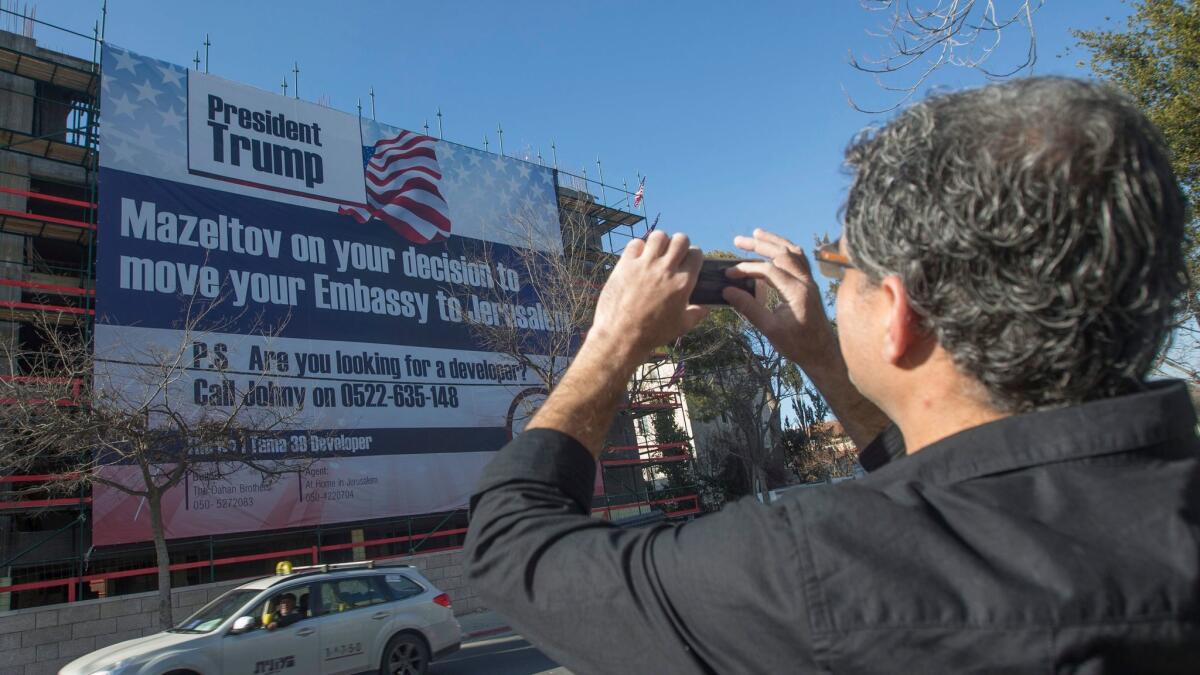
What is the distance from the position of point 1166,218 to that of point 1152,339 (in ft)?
0.47

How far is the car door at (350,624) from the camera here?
27.5 ft

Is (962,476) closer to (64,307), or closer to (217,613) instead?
(217,613)

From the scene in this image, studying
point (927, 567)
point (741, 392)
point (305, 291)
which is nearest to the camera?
point (927, 567)

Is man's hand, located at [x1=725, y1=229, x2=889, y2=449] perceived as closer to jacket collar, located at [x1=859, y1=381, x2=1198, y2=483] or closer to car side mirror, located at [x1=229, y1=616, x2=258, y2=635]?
jacket collar, located at [x1=859, y1=381, x2=1198, y2=483]

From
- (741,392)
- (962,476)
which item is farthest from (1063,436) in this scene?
(741,392)

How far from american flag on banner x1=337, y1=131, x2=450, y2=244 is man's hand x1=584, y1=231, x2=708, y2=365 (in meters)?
19.3

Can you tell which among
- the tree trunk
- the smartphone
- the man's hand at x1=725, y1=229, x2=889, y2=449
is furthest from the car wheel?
the smartphone

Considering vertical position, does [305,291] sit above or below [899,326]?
above

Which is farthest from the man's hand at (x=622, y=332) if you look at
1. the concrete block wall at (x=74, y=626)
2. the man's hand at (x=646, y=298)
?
the concrete block wall at (x=74, y=626)

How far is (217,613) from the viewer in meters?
8.40

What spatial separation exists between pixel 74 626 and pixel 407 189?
1242 centimetres

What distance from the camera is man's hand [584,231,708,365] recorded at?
1123 millimetres

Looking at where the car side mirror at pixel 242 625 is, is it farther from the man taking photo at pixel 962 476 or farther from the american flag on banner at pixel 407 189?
the american flag on banner at pixel 407 189

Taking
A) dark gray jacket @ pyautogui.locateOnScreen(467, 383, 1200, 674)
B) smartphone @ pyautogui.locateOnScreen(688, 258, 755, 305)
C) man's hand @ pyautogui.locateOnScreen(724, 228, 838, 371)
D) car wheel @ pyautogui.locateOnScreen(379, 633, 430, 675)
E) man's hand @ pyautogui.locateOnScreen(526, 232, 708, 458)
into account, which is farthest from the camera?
car wheel @ pyautogui.locateOnScreen(379, 633, 430, 675)
